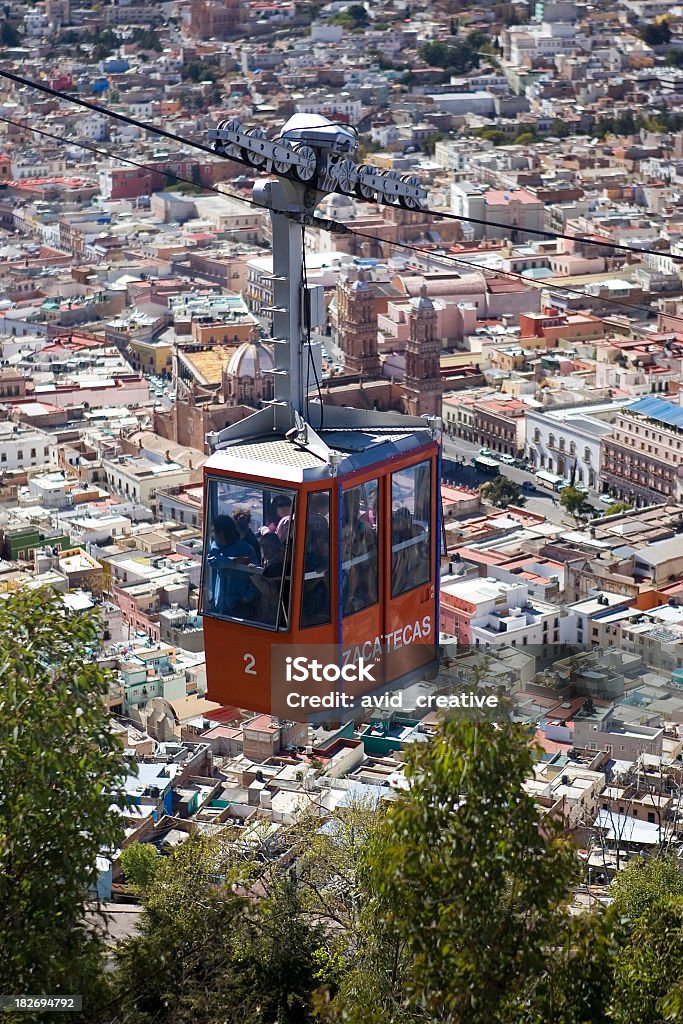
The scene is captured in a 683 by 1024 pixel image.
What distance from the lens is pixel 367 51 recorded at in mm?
59625

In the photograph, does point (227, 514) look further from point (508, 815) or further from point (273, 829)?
point (273, 829)

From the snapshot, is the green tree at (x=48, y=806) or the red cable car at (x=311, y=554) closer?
the green tree at (x=48, y=806)

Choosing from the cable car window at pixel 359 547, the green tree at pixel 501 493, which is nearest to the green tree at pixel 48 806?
the cable car window at pixel 359 547

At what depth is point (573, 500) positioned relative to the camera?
25.6m

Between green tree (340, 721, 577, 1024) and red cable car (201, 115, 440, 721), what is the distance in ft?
2.05

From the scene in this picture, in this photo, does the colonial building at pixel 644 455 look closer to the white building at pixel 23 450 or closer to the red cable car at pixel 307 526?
the white building at pixel 23 450

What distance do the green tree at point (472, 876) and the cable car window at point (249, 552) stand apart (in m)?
0.74

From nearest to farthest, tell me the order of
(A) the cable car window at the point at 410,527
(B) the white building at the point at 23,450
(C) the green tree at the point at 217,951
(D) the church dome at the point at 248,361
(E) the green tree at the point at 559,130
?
1. (A) the cable car window at the point at 410,527
2. (C) the green tree at the point at 217,951
3. (B) the white building at the point at 23,450
4. (D) the church dome at the point at 248,361
5. (E) the green tree at the point at 559,130

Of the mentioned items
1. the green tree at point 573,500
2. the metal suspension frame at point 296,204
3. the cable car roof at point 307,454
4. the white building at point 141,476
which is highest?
the metal suspension frame at point 296,204

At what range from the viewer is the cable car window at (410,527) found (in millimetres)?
6164

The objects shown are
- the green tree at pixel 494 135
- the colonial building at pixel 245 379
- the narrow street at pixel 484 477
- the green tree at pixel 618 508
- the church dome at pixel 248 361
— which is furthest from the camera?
the green tree at pixel 494 135

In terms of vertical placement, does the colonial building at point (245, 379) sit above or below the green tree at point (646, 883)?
below

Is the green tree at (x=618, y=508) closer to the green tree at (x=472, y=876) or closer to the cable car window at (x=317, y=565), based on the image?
the cable car window at (x=317, y=565)

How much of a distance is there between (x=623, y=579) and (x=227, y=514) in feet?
50.2
